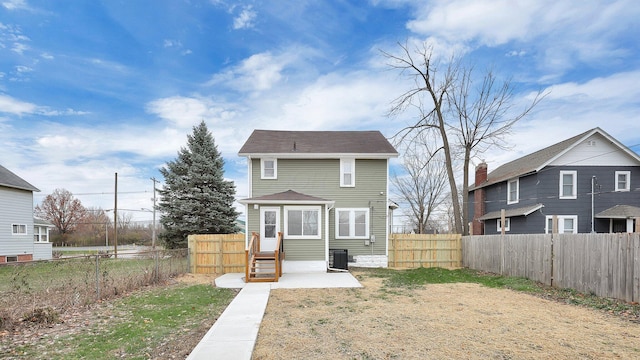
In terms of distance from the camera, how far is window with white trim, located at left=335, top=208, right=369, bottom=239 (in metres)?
16.4

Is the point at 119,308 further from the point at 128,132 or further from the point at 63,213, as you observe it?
the point at 63,213

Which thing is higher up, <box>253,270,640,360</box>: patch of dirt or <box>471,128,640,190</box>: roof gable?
<box>471,128,640,190</box>: roof gable

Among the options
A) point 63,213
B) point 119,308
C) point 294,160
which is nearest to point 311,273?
point 294,160

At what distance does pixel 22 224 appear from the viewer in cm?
2119

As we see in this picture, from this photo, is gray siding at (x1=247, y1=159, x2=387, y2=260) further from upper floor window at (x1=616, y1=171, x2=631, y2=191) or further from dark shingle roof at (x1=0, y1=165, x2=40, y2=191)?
dark shingle roof at (x1=0, y1=165, x2=40, y2=191)

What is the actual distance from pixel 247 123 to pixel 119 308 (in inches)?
565

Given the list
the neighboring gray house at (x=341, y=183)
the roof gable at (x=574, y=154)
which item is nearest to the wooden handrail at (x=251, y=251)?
the neighboring gray house at (x=341, y=183)

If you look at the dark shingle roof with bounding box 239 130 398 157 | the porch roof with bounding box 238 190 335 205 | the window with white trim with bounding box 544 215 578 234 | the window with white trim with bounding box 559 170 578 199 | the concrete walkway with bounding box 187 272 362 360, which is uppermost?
the dark shingle roof with bounding box 239 130 398 157

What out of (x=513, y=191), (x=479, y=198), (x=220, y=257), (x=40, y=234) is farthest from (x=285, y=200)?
(x=40, y=234)

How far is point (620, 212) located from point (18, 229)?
3336 centimetres

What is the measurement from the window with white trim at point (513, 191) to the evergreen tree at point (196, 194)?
57.0 ft

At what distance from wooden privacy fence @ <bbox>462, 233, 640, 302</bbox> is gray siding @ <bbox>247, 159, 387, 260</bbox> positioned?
513 cm

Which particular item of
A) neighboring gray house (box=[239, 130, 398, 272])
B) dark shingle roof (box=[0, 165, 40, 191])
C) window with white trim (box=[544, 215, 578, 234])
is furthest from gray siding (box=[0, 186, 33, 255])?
window with white trim (box=[544, 215, 578, 234])

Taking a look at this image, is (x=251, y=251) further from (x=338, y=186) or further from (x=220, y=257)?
(x=338, y=186)
